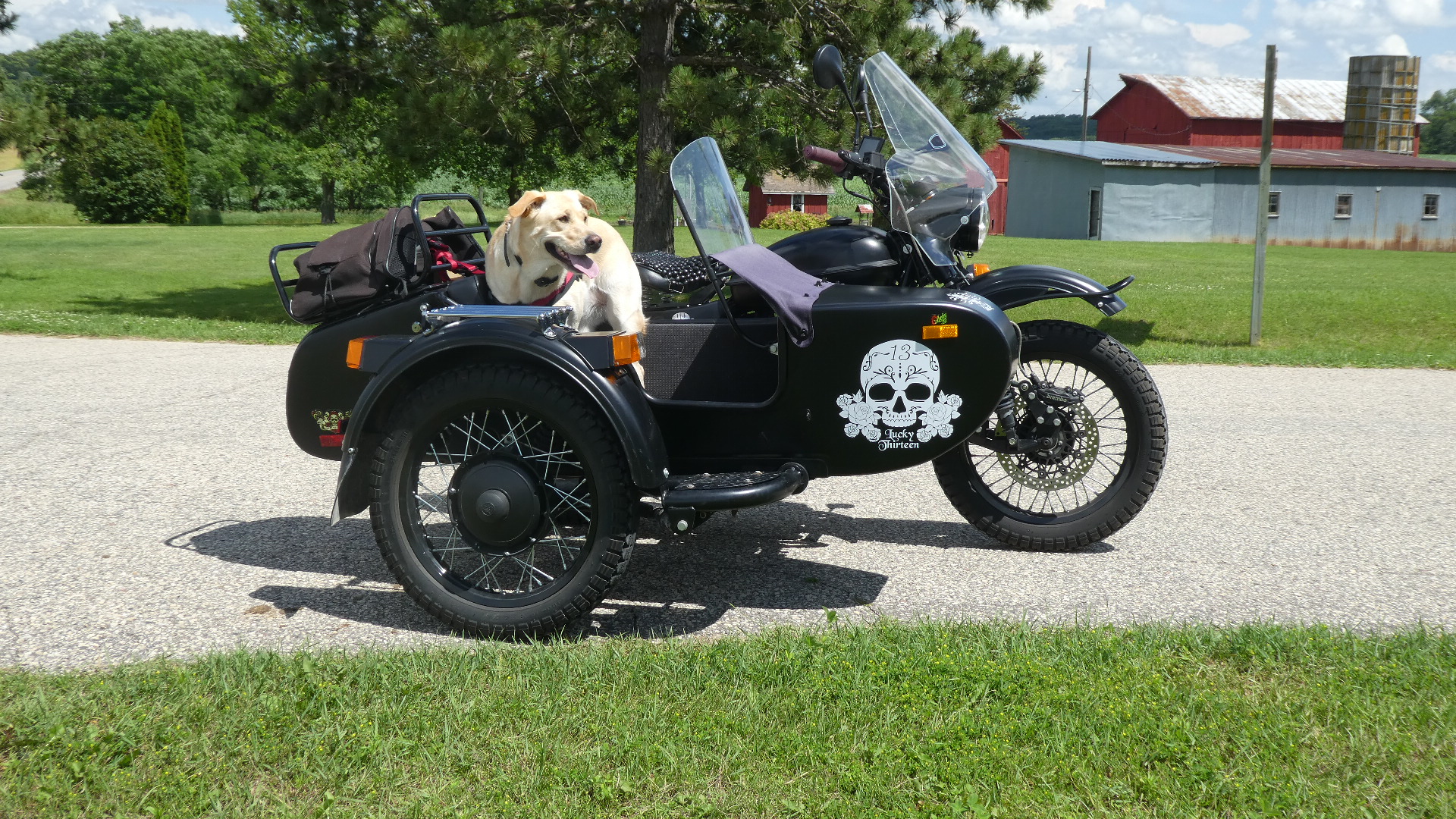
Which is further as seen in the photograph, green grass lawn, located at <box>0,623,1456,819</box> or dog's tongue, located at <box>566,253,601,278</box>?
dog's tongue, located at <box>566,253,601,278</box>

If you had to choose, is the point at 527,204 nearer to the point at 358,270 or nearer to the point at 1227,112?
the point at 358,270

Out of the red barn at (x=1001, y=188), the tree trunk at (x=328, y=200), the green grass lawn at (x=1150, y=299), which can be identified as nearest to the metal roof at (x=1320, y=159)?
the red barn at (x=1001, y=188)

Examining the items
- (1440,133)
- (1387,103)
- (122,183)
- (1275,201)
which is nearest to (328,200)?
(122,183)

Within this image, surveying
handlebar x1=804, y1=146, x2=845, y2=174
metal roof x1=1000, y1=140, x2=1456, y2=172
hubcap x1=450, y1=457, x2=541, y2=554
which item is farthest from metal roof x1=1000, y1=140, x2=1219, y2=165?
hubcap x1=450, y1=457, x2=541, y2=554

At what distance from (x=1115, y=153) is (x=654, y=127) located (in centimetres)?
2897

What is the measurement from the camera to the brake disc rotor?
445 cm

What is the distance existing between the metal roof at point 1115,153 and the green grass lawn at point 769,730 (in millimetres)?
34405

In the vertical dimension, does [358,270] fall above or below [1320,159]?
below

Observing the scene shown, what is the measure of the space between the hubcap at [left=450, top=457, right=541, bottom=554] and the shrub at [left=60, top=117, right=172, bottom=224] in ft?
159

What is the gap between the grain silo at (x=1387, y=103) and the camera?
4747 cm

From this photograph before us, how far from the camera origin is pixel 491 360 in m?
3.62

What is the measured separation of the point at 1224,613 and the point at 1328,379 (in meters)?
6.32

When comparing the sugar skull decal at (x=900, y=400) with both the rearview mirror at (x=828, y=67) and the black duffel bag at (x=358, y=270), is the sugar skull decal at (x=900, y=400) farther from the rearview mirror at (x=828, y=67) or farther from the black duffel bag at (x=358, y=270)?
the black duffel bag at (x=358, y=270)

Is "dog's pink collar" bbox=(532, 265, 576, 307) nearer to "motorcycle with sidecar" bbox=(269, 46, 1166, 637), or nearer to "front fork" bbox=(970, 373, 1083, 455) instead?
"motorcycle with sidecar" bbox=(269, 46, 1166, 637)
